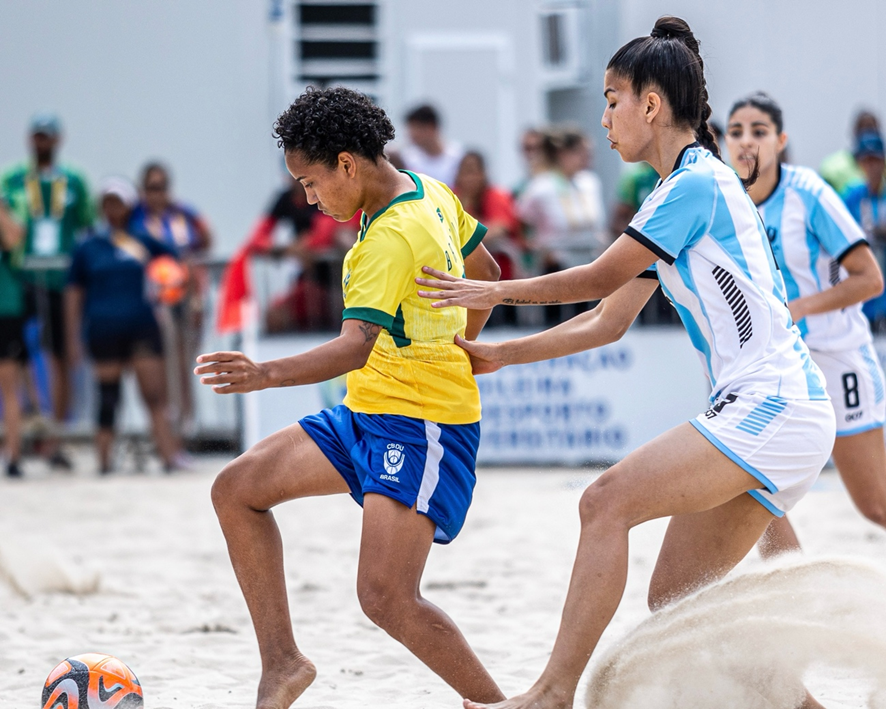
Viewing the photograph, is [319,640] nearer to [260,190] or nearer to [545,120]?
[260,190]

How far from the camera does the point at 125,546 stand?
679 cm

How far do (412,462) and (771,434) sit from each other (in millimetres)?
947

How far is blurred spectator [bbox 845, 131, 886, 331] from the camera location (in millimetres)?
8953

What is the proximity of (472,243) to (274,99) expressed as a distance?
8.30 metres

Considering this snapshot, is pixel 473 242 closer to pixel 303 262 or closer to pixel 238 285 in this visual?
pixel 303 262

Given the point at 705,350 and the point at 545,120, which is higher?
the point at 545,120

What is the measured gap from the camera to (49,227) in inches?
392

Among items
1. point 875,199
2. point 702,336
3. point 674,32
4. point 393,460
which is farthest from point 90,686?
point 875,199

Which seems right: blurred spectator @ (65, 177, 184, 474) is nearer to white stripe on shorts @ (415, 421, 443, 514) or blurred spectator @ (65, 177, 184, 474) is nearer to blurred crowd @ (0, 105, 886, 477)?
blurred crowd @ (0, 105, 886, 477)

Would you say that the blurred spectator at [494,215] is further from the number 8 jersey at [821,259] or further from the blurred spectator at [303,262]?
the number 8 jersey at [821,259]

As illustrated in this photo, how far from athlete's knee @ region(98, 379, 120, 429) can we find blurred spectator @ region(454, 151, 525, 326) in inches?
117

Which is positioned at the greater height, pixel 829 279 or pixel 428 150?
pixel 428 150

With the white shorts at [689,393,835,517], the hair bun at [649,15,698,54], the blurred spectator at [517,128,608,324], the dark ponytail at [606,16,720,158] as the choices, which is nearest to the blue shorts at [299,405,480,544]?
the white shorts at [689,393,835,517]

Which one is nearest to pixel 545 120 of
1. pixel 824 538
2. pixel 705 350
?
pixel 824 538
